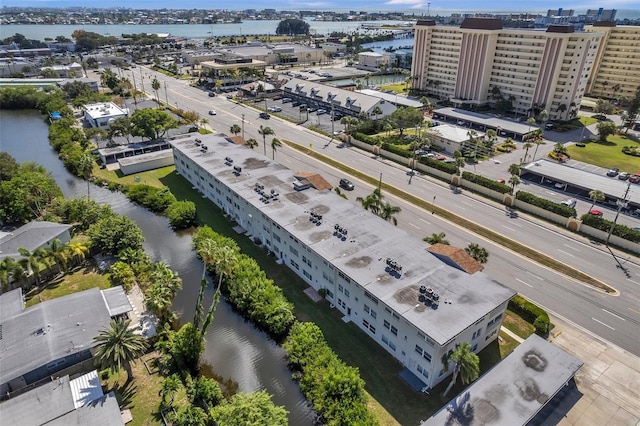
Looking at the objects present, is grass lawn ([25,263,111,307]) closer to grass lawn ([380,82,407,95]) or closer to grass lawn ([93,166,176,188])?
grass lawn ([93,166,176,188])

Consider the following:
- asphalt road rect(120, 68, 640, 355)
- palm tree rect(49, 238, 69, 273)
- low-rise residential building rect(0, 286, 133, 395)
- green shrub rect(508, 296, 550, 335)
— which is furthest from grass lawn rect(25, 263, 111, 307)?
green shrub rect(508, 296, 550, 335)

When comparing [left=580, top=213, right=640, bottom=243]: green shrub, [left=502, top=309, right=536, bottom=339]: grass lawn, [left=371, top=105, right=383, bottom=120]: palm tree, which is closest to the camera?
[left=502, top=309, right=536, bottom=339]: grass lawn

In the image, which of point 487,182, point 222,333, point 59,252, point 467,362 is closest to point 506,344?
point 467,362

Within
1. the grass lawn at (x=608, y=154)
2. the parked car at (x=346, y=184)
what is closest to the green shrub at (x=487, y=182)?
the parked car at (x=346, y=184)

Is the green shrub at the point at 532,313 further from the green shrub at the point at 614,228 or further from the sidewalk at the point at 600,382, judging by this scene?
the green shrub at the point at 614,228

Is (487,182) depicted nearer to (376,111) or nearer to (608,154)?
(608,154)

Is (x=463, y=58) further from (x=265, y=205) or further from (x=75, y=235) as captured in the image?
(x=75, y=235)
